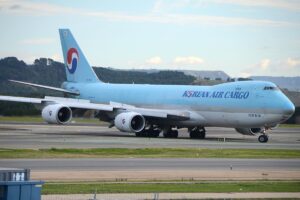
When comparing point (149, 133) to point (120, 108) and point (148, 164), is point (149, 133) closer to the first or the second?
point (120, 108)

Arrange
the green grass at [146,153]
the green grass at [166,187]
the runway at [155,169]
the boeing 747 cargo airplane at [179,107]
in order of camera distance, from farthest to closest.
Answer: the boeing 747 cargo airplane at [179,107]
the green grass at [146,153]
the runway at [155,169]
the green grass at [166,187]

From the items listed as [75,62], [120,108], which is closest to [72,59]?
[75,62]

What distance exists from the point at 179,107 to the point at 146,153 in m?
21.8

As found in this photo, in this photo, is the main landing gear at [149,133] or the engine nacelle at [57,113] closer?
the engine nacelle at [57,113]

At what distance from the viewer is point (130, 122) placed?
70.1 metres

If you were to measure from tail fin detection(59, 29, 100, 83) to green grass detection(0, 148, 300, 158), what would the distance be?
97.7 ft

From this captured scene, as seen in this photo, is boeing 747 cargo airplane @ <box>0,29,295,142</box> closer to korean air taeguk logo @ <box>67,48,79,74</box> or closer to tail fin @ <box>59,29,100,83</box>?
tail fin @ <box>59,29,100,83</box>

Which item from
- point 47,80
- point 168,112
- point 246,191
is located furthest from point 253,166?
point 47,80

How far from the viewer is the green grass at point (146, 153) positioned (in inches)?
1907

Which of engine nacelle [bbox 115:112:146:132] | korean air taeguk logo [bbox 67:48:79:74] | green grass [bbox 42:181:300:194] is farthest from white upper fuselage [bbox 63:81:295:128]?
green grass [bbox 42:181:300:194]

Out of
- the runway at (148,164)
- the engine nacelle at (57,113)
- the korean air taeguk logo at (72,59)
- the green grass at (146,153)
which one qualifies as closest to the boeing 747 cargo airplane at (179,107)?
the engine nacelle at (57,113)

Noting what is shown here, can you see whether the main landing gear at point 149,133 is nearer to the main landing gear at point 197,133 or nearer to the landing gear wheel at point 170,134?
the landing gear wheel at point 170,134

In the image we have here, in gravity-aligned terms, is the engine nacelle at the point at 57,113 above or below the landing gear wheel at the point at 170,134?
above

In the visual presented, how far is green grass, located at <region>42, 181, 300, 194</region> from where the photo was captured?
106ft
